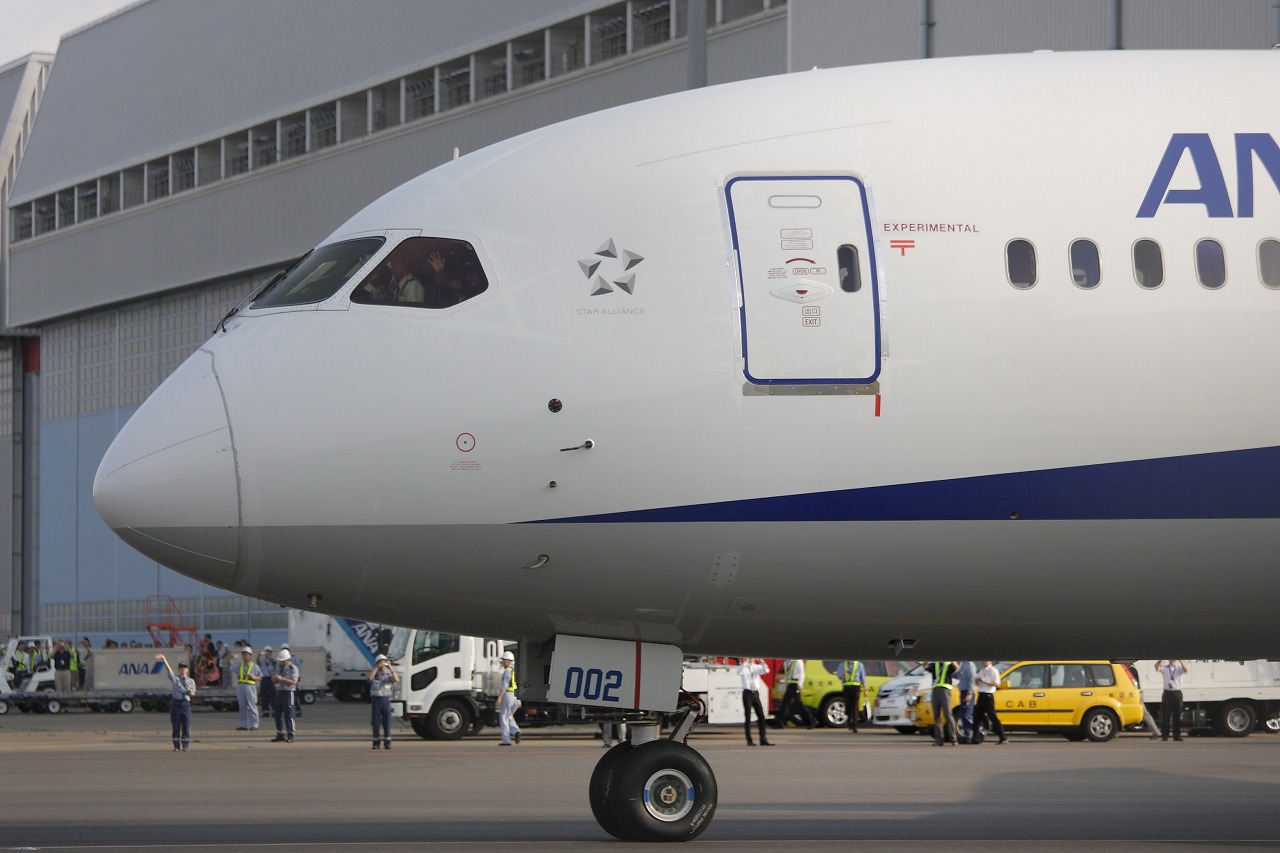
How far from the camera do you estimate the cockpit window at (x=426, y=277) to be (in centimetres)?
1054

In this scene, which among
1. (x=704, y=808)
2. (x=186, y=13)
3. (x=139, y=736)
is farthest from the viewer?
(x=186, y=13)

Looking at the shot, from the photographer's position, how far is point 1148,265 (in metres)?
10.4

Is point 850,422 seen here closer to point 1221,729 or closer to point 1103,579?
point 1103,579

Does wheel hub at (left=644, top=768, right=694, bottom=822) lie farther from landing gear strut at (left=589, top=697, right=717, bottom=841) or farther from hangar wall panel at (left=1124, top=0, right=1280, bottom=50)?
hangar wall panel at (left=1124, top=0, right=1280, bottom=50)

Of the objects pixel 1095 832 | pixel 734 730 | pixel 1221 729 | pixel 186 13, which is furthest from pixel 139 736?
pixel 186 13

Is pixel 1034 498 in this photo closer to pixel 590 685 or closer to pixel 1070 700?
pixel 590 685

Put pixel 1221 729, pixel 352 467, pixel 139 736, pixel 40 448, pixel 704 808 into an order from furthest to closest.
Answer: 1. pixel 40 448
2. pixel 139 736
3. pixel 1221 729
4. pixel 704 808
5. pixel 352 467

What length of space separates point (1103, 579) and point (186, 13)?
57.1 meters

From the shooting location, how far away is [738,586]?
1062 centimetres

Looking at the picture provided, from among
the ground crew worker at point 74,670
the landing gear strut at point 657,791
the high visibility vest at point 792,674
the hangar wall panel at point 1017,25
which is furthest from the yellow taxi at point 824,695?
the landing gear strut at point 657,791

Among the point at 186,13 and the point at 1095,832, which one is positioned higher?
the point at 186,13

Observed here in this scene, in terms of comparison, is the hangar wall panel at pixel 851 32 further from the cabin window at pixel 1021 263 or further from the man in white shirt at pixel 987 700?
the cabin window at pixel 1021 263

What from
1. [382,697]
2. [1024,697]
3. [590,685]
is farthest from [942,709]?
[590,685]

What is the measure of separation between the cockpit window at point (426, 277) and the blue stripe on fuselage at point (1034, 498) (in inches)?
61.4
